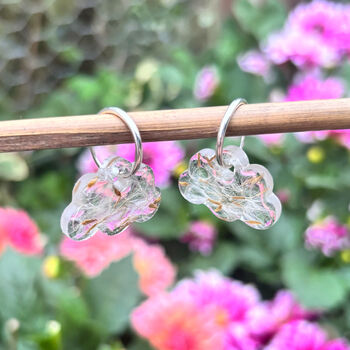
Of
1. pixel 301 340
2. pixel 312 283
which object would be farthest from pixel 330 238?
pixel 301 340

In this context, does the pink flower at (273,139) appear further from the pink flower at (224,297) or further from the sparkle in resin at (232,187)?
the sparkle in resin at (232,187)

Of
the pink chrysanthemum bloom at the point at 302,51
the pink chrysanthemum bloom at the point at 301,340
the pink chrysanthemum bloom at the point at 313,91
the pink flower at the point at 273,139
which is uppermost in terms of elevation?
the pink chrysanthemum bloom at the point at 302,51

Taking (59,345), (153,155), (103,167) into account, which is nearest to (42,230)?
(153,155)

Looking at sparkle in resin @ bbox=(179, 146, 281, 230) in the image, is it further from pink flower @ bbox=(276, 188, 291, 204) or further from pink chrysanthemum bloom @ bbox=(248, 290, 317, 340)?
pink flower @ bbox=(276, 188, 291, 204)

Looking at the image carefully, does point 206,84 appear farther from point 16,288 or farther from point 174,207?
point 16,288

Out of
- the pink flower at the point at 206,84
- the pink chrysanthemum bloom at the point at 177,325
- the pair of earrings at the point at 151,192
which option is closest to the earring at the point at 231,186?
the pair of earrings at the point at 151,192

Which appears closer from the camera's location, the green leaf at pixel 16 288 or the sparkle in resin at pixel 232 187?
the sparkle in resin at pixel 232 187

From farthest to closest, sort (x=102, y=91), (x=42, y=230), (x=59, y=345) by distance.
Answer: (x=102, y=91) → (x=42, y=230) → (x=59, y=345)

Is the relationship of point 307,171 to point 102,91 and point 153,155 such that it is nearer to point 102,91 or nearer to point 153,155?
point 153,155

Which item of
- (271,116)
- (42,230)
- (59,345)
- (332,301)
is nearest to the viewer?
(271,116)
